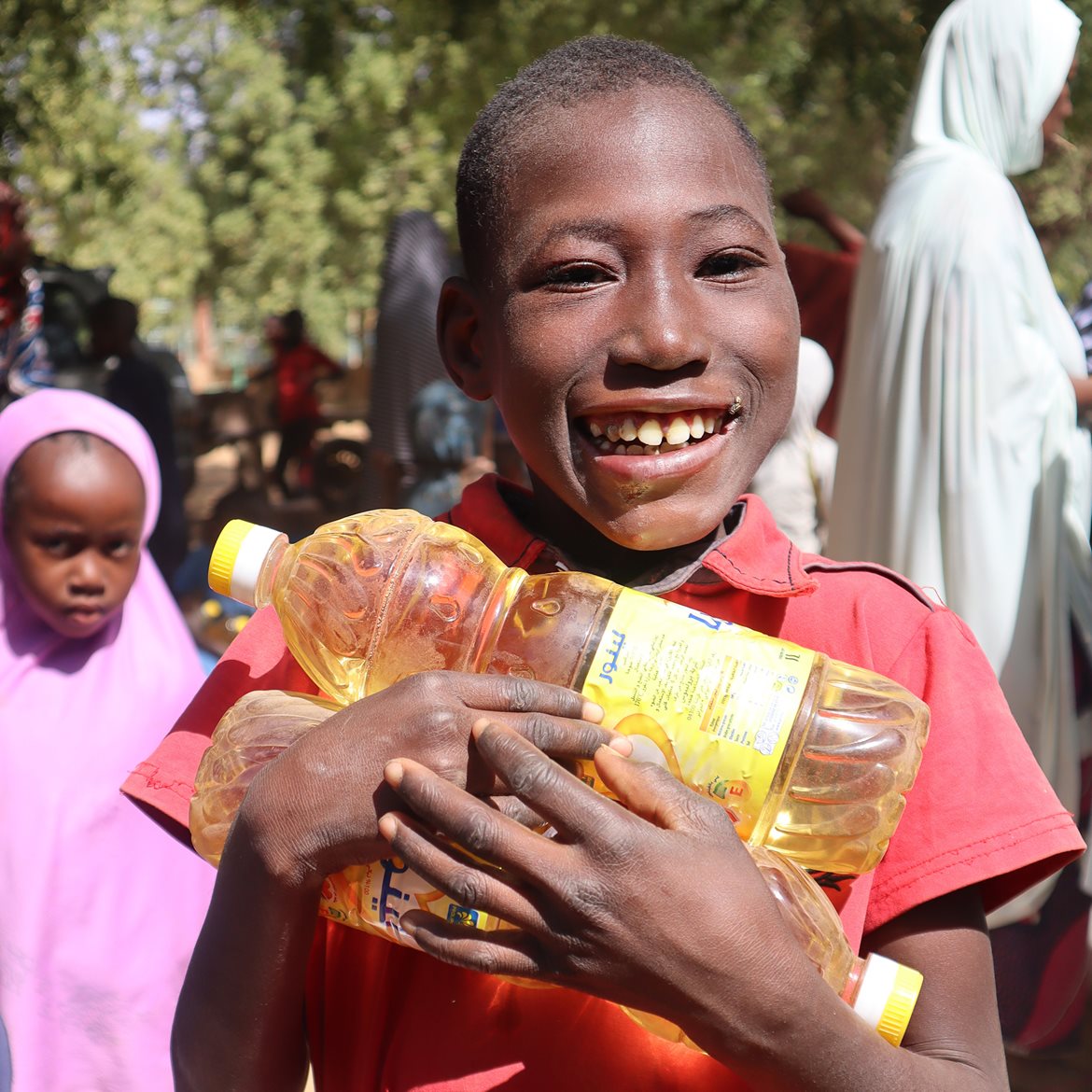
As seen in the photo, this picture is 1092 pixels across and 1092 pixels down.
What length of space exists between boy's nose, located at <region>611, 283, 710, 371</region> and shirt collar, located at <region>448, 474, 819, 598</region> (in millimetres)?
243

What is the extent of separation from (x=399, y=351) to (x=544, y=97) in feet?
→ 19.0

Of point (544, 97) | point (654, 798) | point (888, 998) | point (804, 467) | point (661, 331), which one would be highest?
point (544, 97)

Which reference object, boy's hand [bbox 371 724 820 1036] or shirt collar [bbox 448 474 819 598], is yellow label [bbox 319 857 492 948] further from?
shirt collar [bbox 448 474 819 598]

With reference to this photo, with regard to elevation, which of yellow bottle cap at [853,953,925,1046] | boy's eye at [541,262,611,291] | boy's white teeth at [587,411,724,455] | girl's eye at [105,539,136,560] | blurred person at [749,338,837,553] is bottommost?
blurred person at [749,338,837,553]

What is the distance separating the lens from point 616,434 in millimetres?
1274

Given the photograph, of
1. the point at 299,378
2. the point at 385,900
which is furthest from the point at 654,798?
the point at 299,378

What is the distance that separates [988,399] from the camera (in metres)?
3.45

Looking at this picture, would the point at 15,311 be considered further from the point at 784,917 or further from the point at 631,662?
the point at 784,917

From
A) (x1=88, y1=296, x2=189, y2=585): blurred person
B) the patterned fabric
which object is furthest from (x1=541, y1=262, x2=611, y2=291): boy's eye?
(x1=88, y1=296, x2=189, y2=585): blurred person

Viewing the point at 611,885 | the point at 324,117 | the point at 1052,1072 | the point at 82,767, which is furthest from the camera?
the point at 324,117

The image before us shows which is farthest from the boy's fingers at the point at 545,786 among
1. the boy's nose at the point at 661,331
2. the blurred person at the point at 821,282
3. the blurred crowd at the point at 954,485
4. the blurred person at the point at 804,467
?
the blurred person at the point at 821,282

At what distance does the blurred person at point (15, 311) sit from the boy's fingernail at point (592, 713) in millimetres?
5938

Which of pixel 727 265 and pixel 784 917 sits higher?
pixel 727 265

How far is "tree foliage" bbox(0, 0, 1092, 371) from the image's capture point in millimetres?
7043
